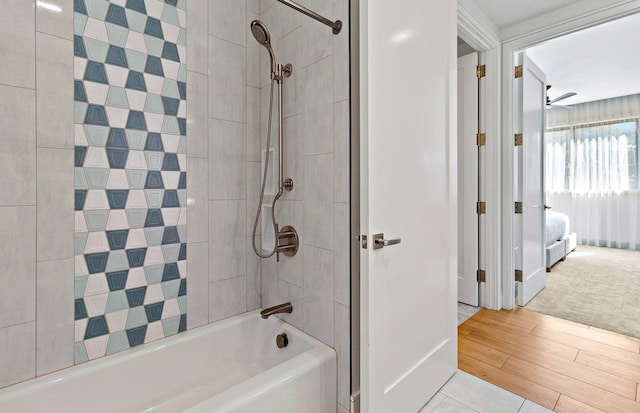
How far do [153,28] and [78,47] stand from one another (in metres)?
0.33

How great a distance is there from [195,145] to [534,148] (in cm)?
316

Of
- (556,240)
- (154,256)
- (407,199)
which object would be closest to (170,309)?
(154,256)

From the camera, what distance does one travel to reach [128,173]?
135 centimetres

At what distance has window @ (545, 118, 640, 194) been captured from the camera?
5.22 m

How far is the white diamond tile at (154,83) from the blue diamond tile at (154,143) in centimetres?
20

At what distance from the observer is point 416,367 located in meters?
1.47

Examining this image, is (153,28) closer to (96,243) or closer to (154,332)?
(96,243)

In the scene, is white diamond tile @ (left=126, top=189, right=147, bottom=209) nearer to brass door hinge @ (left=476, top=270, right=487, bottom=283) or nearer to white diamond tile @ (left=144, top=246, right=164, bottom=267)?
white diamond tile @ (left=144, top=246, right=164, bottom=267)

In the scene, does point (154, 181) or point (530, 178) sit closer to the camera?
point (154, 181)

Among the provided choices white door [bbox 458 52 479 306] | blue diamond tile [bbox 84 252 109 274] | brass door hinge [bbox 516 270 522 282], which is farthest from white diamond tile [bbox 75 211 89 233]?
brass door hinge [bbox 516 270 522 282]

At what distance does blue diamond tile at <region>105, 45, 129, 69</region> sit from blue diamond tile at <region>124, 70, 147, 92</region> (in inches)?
1.5

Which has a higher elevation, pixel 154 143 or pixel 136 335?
pixel 154 143

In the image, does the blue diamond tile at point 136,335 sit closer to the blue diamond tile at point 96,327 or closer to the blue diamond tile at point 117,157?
the blue diamond tile at point 96,327

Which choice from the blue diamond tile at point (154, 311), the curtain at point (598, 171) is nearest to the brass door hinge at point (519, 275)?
the blue diamond tile at point (154, 311)
